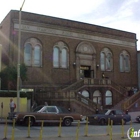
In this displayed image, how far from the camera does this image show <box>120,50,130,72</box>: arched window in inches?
1813

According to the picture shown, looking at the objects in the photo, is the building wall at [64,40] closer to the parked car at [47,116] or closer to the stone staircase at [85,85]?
the stone staircase at [85,85]

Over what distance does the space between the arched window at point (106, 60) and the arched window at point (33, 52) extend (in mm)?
11398

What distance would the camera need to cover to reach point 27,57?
3519cm

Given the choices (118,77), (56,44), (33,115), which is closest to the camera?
(33,115)

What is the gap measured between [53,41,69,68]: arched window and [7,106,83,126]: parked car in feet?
58.3

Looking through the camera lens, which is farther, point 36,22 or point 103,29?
point 103,29

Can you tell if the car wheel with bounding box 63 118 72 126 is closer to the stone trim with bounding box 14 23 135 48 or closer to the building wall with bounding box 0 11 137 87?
the building wall with bounding box 0 11 137 87

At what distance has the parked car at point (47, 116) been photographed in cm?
1867

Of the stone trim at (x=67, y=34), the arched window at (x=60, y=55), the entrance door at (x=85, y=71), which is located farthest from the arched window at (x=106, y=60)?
the arched window at (x=60, y=55)

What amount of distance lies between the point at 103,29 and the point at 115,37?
298 centimetres

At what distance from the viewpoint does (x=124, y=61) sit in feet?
152

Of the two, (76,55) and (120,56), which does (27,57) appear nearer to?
(76,55)

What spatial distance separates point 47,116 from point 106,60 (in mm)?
25685

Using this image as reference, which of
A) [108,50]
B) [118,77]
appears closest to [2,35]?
[108,50]
